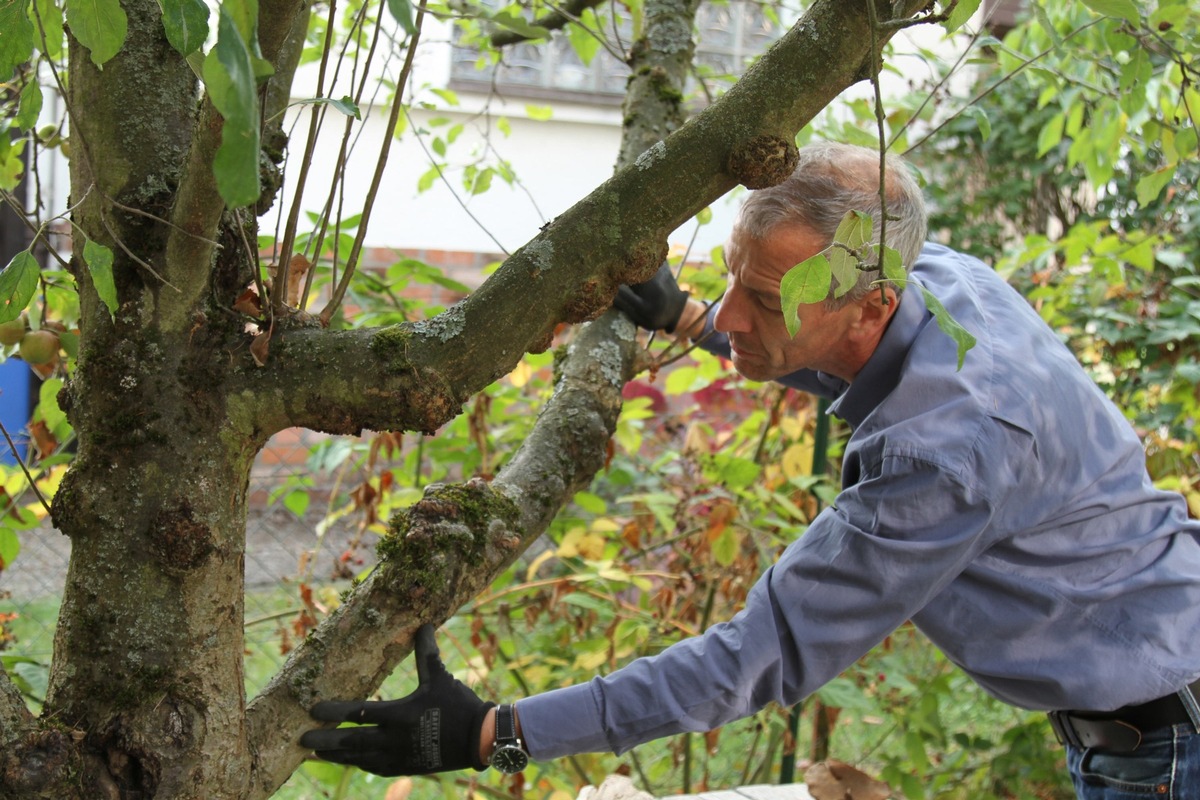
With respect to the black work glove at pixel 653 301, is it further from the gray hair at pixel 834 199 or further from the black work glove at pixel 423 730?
the black work glove at pixel 423 730

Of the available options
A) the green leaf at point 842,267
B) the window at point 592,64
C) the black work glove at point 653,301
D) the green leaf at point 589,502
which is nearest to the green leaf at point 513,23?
the black work glove at point 653,301

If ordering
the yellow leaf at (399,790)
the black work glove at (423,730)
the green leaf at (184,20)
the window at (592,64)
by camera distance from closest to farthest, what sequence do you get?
the green leaf at (184,20) < the black work glove at (423,730) < the yellow leaf at (399,790) < the window at (592,64)

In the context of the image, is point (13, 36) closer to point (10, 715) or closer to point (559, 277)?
point (559, 277)

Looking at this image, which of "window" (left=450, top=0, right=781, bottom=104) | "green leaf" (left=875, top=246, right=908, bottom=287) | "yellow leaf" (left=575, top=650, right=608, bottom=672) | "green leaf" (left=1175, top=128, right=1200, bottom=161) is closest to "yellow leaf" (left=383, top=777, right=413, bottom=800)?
"yellow leaf" (left=575, top=650, right=608, bottom=672)

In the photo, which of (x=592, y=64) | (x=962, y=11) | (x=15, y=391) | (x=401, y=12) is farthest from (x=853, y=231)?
(x=592, y=64)

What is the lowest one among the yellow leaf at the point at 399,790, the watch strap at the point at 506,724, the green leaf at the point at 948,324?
the yellow leaf at the point at 399,790

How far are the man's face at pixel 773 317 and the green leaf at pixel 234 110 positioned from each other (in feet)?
3.77

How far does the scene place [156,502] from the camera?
1.15 meters

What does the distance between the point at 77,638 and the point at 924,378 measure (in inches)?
48.8

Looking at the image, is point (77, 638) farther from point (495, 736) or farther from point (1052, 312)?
point (1052, 312)

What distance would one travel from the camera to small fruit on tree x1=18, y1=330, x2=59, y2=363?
1503 millimetres

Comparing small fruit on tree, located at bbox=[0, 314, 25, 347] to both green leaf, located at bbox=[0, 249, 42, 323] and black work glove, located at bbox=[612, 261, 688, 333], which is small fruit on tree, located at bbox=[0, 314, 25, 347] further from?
black work glove, located at bbox=[612, 261, 688, 333]

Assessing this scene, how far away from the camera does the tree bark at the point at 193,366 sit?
1141 millimetres

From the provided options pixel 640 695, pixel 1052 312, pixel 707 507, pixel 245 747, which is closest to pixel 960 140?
pixel 1052 312
